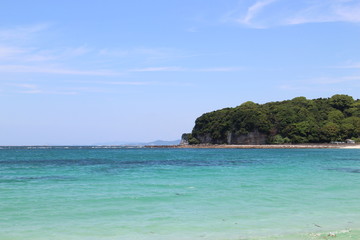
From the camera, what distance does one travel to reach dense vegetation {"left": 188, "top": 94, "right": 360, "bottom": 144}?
12850 cm

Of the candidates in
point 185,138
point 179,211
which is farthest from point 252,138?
point 179,211

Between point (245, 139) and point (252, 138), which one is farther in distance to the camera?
point (245, 139)

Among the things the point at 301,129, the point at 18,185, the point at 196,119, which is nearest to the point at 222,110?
the point at 196,119

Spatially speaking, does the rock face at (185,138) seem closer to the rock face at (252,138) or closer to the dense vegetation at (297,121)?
the dense vegetation at (297,121)

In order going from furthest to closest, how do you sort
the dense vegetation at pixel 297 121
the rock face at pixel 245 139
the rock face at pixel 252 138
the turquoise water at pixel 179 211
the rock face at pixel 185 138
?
the rock face at pixel 185 138 < the rock face at pixel 245 139 < the rock face at pixel 252 138 < the dense vegetation at pixel 297 121 < the turquoise water at pixel 179 211

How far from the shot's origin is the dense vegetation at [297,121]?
128500 mm

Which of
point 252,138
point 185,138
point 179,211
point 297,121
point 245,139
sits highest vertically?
point 297,121

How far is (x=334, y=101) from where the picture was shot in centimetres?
14875

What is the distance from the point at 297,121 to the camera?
136875 millimetres

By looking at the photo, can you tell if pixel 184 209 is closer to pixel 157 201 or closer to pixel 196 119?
pixel 157 201

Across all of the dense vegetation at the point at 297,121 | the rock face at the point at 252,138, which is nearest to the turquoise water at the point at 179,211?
the dense vegetation at the point at 297,121

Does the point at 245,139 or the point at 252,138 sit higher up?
the point at 252,138

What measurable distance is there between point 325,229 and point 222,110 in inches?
6069

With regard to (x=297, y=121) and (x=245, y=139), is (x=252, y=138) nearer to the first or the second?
(x=245, y=139)
